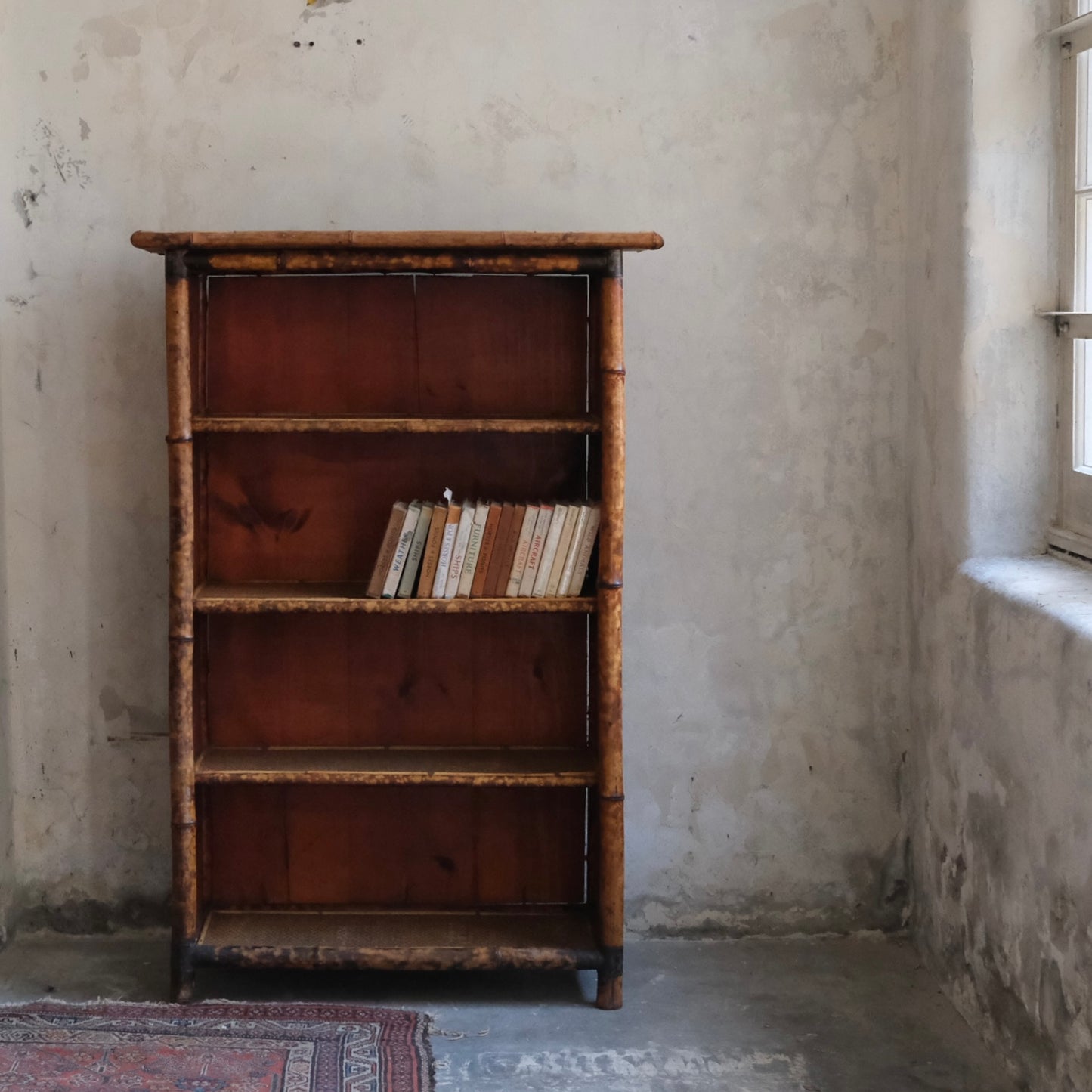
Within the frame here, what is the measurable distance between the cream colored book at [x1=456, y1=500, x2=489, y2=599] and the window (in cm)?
122

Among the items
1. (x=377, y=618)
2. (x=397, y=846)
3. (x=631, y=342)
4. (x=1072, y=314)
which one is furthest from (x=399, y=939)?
(x=1072, y=314)

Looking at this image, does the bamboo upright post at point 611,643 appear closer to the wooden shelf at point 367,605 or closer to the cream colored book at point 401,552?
the wooden shelf at point 367,605

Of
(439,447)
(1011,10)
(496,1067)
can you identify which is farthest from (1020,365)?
(496,1067)

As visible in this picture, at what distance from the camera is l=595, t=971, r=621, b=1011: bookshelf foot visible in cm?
266

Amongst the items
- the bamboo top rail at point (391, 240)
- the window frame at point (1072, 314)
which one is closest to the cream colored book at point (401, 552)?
the bamboo top rail at point (391, 240)

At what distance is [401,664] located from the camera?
286 cm

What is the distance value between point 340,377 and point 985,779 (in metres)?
1.62

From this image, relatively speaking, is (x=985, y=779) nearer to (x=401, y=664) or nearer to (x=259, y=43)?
(x=401, y=664)

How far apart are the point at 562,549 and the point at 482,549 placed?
0.17m

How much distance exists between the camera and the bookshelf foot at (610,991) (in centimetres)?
266

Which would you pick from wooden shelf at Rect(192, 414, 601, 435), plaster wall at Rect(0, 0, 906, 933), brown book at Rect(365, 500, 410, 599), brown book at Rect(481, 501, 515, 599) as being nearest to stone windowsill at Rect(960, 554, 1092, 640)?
plaster wall at Rect(0, 0, 906, 933)

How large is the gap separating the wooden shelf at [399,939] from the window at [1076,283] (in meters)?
1.39

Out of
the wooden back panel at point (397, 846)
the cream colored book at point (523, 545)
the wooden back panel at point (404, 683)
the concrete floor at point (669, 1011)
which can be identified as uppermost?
the cream colored book at point (523, 545)

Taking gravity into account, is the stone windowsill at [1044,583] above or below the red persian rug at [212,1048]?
above
